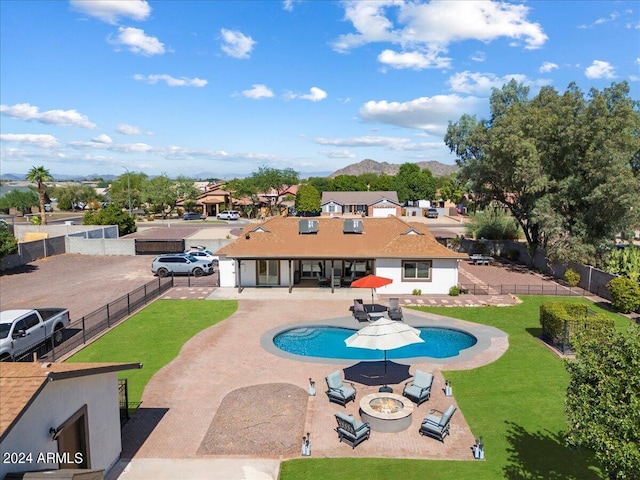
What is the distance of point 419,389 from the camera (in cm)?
1552

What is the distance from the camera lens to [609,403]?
7770 millimetres

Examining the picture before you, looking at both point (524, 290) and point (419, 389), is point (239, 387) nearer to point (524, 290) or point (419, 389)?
point (419, 389)

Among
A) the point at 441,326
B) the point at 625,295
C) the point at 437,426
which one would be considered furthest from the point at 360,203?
the point at 437,426

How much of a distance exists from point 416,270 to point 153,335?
705 inches

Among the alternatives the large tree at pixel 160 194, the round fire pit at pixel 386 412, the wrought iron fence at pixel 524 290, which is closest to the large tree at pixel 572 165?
the wrought iron fence at pixel 524 290

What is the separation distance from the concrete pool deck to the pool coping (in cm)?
6

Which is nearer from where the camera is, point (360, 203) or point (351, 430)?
point (351, 430)

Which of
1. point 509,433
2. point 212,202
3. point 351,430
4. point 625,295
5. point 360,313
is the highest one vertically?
point 212,202

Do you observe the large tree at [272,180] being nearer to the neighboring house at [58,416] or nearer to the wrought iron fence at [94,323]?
the wrought iron fence at [94,323]

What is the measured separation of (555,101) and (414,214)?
5717 centimetres

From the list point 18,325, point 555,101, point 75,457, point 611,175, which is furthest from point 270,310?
point 555,101

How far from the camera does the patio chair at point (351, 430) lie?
12.8 m

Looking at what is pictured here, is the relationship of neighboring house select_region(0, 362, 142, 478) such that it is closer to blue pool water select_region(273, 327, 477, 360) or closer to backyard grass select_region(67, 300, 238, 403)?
backyard grass select_region(67, 300, 238, 403)

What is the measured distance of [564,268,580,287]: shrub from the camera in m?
32.4
